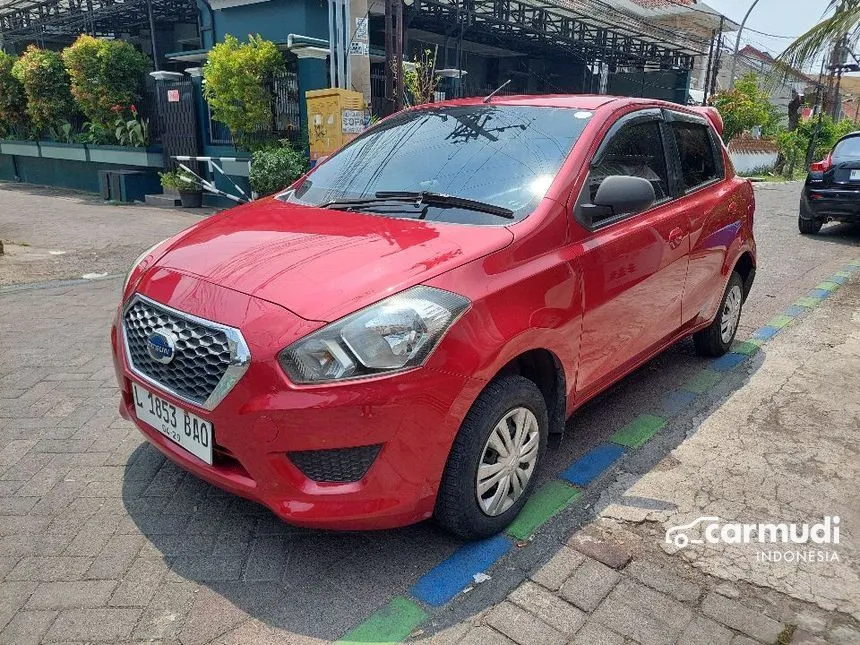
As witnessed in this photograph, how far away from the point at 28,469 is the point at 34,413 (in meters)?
0.68

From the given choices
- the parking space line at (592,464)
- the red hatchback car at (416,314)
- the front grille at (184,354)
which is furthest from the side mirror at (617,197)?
the front grille at (184,354)

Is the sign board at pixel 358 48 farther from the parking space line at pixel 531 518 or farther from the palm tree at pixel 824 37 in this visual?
the parking space line at pixel 531 518

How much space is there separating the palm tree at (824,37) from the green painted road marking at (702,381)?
4.92 meters

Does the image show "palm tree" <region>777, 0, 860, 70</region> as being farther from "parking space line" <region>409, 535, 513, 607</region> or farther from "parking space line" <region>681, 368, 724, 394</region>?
"parking space line" <region>409, 535, 513, 607</region>

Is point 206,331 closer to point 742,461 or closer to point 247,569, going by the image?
point 247,569

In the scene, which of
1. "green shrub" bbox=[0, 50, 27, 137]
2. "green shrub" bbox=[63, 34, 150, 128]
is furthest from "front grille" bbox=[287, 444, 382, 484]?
"green shrub" bbox=[0, 50, 27, 137]

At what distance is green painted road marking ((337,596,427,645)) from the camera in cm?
217

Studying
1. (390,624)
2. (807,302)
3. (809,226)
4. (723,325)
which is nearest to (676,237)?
(723,325)

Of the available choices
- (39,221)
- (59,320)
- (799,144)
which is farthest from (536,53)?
(59,320)

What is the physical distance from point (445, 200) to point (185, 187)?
38.1 ft

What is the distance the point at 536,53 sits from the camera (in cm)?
2200

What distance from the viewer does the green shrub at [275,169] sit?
432 inches

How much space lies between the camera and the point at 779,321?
5676 mm

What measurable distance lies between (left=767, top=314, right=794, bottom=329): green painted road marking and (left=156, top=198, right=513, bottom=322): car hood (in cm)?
393
